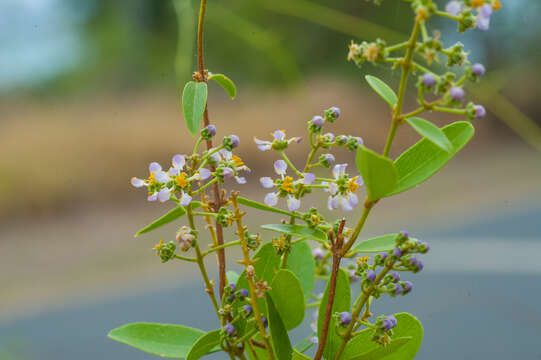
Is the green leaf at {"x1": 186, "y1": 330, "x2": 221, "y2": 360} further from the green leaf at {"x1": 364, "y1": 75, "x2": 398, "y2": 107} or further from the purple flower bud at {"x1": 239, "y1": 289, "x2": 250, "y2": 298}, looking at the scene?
the green leaf at {"x1": 364, "y1": 75, "x2": 398, "y2": 107}

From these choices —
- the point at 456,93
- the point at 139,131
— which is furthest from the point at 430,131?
the point at 139,131

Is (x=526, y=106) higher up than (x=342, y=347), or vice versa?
(x=526, y=106)

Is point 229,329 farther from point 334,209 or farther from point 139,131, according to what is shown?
point 139,131

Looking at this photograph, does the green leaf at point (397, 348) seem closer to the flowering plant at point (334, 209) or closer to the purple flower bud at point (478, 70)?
the flowering plant at point (334, 209)

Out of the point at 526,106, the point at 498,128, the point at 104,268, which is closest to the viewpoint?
the point at 104,268

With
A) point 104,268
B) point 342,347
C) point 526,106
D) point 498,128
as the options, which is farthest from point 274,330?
point 498,128

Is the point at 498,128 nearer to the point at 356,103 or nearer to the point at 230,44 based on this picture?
the point at 356,103
